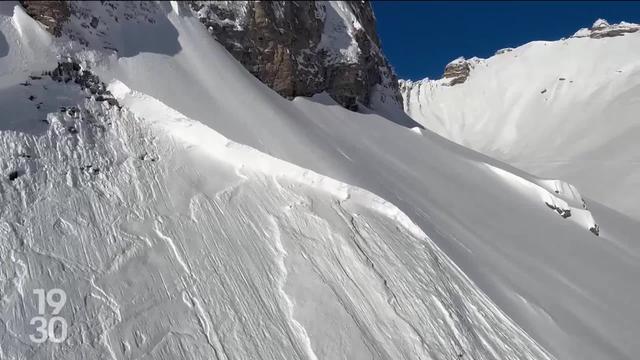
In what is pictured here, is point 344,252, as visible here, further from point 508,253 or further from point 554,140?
point 554,140

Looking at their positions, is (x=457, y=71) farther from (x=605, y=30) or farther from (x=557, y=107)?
(x=557, y=107)

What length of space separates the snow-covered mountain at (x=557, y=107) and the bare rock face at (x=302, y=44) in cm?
1021

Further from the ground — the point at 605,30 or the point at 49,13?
the point at 605,30

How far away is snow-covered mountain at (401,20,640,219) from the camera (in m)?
24.2

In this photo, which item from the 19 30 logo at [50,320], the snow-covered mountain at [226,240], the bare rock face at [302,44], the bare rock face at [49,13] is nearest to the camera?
the 19 30 logo at [50,320]

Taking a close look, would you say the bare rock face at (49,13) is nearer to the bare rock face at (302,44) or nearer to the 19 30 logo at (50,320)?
the bare rock face at (302,44)

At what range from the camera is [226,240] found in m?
6.45

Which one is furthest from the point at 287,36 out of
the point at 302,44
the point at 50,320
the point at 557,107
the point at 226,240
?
the point at 557,107

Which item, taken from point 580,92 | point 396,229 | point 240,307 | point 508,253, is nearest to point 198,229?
point 240,307

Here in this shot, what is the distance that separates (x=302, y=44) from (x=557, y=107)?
27.5 meters

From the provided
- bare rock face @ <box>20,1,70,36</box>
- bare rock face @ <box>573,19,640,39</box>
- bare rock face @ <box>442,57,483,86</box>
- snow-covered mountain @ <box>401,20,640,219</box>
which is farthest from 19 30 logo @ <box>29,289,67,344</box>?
bare rock face @ <box>573,19,640,39</box>

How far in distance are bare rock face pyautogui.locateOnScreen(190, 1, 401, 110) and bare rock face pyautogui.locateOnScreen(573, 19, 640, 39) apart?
3547cm

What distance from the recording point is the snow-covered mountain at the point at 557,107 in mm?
24219

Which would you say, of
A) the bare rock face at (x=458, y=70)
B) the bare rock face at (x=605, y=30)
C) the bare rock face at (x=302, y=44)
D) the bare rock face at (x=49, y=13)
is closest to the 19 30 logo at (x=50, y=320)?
the bare rock face at (x=49, y=13)
